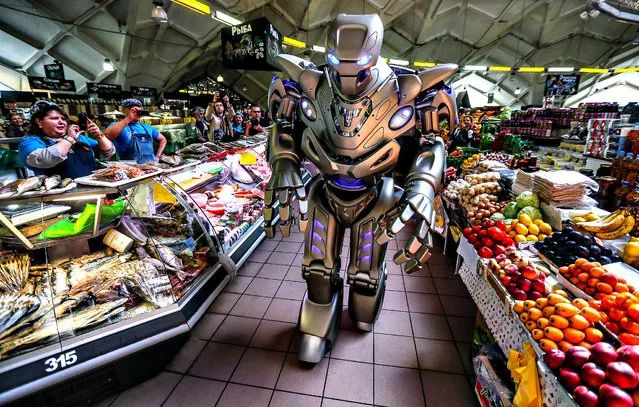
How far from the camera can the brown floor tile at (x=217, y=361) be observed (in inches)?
93.7

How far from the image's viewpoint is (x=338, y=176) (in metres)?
2.26

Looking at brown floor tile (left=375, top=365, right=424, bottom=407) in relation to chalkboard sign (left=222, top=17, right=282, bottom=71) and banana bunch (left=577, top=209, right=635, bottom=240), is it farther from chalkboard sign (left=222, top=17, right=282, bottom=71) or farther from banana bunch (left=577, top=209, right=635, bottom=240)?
chalkboard sign (left=222, top=17, right=282, bottom=71)

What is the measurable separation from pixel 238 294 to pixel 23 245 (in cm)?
192

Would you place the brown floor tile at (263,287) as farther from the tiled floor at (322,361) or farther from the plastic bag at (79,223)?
the plastic bag at (79,223)

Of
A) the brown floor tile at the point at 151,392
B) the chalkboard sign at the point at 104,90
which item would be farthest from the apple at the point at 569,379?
the chalkboard sign at the point at 104,90

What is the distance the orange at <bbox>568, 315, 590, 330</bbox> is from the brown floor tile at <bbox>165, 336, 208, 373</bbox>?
8.61ft

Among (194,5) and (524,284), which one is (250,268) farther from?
(194,5)

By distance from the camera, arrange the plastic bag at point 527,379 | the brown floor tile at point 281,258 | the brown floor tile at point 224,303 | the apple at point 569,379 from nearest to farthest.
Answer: the apple at point 569,379 < the plastic bag at point 527,379 < the brown floor tile at point 224,303 < the brown floor tile at point 281,258

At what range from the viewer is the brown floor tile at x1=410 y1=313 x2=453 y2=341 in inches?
108

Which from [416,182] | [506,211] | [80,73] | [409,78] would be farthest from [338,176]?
[80,73]

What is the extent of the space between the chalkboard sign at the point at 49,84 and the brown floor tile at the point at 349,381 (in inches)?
558

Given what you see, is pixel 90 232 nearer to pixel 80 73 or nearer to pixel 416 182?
pixel 416 182

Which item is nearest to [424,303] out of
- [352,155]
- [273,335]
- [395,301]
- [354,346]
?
[395,301]

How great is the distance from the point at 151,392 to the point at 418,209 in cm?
234
